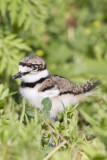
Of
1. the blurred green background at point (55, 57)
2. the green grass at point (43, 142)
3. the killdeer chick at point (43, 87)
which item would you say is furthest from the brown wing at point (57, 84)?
the green grass at point (43, 142)

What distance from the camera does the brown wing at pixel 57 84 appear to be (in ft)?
9.92

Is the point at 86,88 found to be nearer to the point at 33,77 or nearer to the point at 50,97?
the point at 50,97

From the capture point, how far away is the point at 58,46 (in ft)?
19.1

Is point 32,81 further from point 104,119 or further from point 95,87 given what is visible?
point 104,119

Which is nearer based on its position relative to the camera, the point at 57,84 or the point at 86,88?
the point at 57,84

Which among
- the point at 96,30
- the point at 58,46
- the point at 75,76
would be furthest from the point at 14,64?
the point at 96,30

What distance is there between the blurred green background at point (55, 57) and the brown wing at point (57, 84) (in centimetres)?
29

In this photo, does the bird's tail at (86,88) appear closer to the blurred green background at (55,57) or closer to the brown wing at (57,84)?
the brown wing at (57,84)

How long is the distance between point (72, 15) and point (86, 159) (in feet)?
16.6

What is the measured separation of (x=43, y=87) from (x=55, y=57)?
8.78 ft

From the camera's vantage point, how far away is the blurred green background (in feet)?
Result: 6.97

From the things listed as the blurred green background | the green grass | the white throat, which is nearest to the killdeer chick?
the white throat

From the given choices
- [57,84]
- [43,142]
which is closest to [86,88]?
[57,84]

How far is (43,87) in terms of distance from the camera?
3.00 metres
